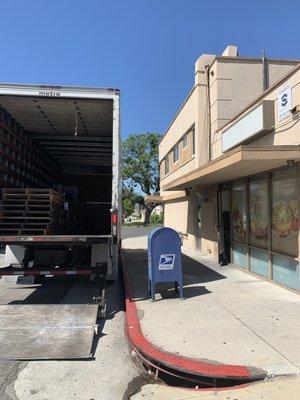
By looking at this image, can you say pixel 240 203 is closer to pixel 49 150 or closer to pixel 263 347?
pixel 49 150

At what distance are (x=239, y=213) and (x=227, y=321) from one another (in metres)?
5.92

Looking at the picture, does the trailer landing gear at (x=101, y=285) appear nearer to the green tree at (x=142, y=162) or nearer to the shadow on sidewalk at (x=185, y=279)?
the shadow on sidewalk at (x=185, y=279)

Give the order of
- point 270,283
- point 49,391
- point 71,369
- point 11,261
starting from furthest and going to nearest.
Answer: point 270,283 → point 11,261 → point 71,369 → point 49,391

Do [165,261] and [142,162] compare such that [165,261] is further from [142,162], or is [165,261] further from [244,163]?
[142,162]

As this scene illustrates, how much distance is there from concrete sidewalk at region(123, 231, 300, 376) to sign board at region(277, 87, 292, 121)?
3.74 m

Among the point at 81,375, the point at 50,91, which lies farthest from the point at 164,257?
the point at 50,91

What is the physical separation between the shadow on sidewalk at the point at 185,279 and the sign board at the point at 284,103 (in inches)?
162

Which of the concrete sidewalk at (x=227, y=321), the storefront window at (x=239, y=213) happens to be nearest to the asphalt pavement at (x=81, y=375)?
the concrete sidewalk at (x=227, y=321)

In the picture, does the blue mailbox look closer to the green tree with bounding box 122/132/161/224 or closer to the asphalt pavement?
the asphalt pavement

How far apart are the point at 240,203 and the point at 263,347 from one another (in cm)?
702

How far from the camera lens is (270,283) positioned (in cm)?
981

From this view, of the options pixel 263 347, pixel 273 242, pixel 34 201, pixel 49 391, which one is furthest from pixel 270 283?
pixel 49 391

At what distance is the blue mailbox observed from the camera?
8.21 m

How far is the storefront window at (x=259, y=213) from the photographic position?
33.7 feet
